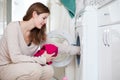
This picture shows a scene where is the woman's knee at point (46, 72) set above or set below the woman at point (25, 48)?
below

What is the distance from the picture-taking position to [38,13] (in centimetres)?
199

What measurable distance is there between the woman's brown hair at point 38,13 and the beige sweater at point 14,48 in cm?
7

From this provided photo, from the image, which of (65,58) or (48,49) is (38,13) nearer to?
(48,49)

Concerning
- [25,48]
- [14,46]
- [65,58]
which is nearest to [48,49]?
[25,48]

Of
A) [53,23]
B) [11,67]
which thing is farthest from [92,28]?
[53,23]

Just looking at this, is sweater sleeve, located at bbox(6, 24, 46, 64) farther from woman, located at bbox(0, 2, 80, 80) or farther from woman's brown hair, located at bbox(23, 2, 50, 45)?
woman's brown hair, located at bbox(23, 2, 50, 45)

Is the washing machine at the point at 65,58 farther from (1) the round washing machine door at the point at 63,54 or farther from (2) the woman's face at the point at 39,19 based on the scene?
(2) the woman's face at the point at 39,19

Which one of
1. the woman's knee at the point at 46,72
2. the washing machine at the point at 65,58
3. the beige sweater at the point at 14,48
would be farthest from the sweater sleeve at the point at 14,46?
the washing machine at the point at 65,58

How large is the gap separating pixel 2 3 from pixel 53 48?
222cm

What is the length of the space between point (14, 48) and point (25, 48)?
163mm

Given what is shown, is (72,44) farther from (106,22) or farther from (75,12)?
(106,22)

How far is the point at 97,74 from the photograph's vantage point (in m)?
1.81

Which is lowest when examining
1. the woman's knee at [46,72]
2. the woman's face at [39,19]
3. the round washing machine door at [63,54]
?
the woman's knee at [46,72]

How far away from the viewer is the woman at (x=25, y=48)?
192 centimetres
